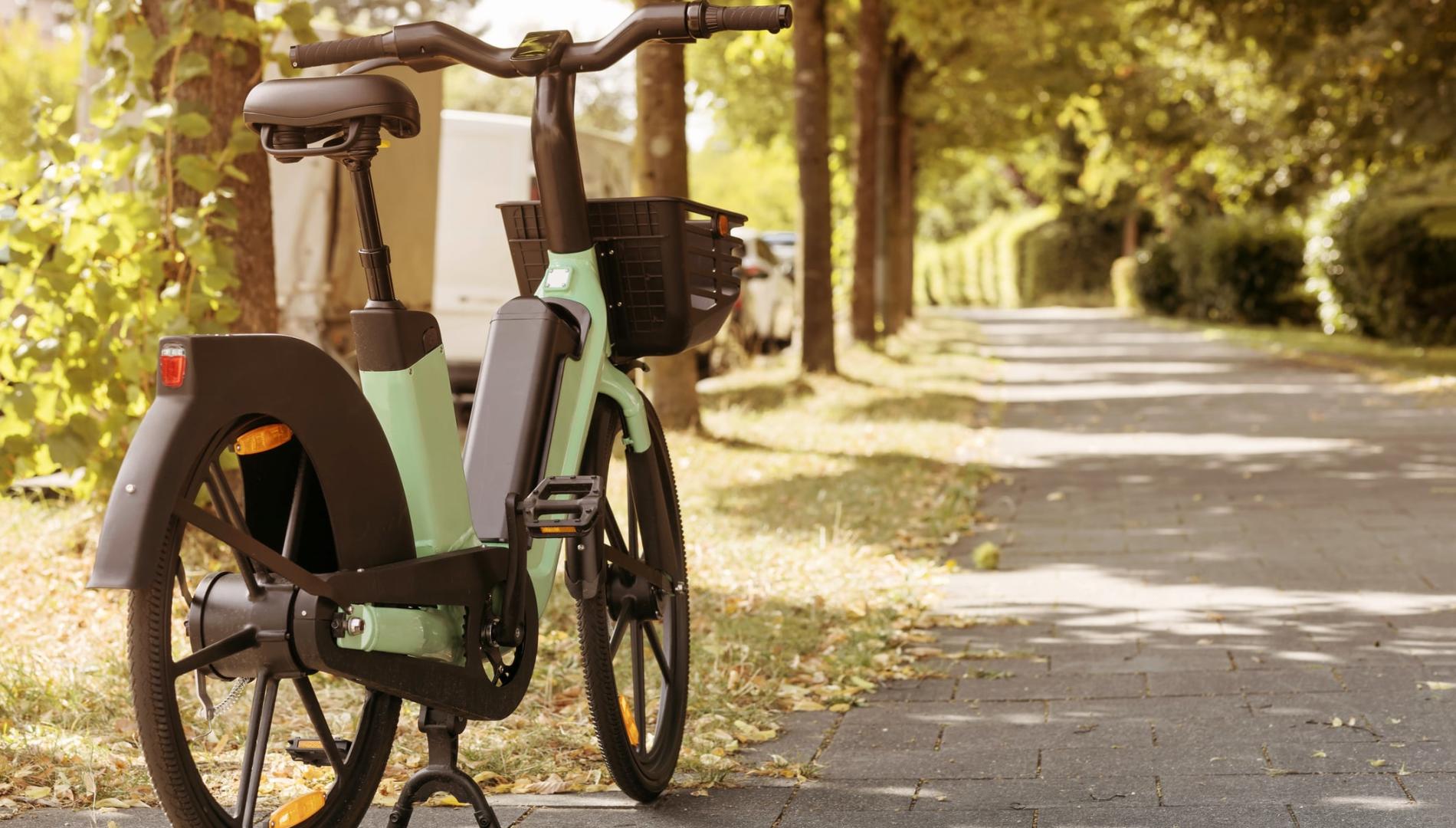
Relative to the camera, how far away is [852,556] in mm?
7199

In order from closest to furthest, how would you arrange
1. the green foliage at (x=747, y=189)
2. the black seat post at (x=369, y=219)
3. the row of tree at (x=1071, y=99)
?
the black seat post at (x=369, y=219) < the row of tree at (x=1071, y=99) < the green foliage at (x=747, y=189)

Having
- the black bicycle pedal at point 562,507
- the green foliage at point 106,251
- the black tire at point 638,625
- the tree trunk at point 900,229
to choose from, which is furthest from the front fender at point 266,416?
the tree trunk at point 900,229

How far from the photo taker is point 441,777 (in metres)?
3.23

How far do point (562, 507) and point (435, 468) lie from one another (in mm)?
306

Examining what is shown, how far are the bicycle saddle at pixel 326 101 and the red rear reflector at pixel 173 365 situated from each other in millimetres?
548

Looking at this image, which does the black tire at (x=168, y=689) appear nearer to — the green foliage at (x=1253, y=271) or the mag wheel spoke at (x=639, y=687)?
the mag wheel spoke at (x=639, y=687)

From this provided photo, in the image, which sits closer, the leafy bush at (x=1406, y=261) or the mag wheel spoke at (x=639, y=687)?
the mag wheel spoke at (x=639, y=687)

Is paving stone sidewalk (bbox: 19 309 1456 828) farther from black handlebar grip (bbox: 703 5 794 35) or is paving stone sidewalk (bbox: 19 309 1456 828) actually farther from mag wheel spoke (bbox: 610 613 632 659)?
black handlebar grip (bbox: 703 5 794 35)

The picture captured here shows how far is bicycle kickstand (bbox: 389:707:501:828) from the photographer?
3.23 metres

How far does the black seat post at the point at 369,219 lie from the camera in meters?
2.95

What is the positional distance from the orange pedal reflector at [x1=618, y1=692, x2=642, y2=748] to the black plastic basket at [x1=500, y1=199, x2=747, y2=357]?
30.9 inches

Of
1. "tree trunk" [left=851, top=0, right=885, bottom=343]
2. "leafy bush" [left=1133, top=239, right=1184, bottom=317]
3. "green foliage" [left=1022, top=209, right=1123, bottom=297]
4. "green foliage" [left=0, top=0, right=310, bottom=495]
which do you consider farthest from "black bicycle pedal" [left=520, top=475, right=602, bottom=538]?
"green foliage" [left=1022, top=209, right=1123, bottom=297]

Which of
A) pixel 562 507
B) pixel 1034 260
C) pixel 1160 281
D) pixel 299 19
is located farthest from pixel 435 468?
pixel 1034 260

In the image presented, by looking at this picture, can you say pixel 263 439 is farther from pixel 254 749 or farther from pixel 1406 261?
pixel 1406 261
